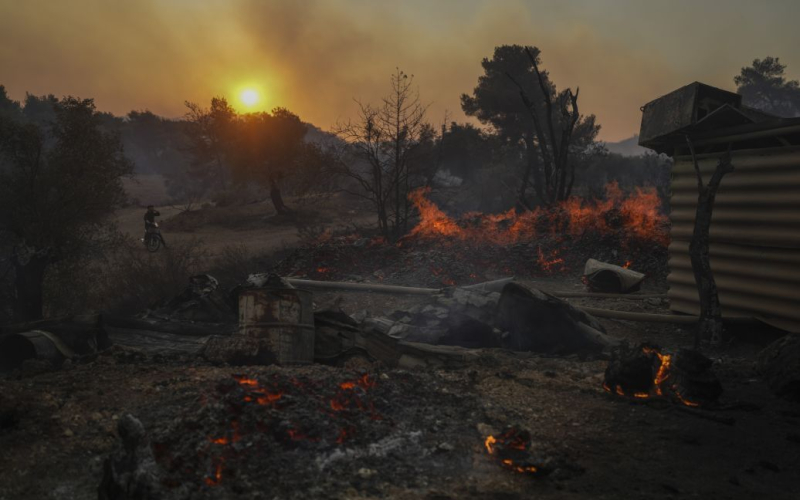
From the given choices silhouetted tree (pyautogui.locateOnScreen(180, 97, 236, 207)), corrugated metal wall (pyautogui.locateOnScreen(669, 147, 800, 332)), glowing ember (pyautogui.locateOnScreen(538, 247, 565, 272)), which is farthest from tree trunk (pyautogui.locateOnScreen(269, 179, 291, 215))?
corrugated metal wall (pyautogui.locateOnScreen(669, 147, 800, 332))

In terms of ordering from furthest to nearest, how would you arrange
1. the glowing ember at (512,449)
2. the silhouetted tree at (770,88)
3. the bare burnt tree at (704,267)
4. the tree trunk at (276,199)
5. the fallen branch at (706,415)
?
the silhouetted tree at (770,88), the tree trunk at (276,199), the bare burnt tree at (704,267), the fallen branch at (706,415), the glowing ember at (512,449)

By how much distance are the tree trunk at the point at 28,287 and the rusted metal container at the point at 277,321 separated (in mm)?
8401

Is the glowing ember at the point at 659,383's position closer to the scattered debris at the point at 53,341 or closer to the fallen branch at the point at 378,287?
the fallen branch at the point at 378,287

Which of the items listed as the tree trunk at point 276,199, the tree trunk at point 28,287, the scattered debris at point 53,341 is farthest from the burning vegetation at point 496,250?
the tree trunk at point 276,199

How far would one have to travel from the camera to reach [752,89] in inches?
1887

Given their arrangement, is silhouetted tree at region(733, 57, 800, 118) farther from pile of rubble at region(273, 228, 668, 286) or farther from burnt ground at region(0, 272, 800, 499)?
burnt ground at region(0, 272, 800, 499)

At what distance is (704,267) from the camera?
6.91 metres

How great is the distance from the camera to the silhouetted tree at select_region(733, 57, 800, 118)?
45.7m

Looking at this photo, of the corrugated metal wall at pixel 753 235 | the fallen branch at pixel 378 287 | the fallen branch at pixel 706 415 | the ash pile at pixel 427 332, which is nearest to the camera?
the fallen branch at pixel 706 415

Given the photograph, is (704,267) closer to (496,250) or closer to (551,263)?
(551,263)

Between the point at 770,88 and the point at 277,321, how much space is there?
56.3 metres

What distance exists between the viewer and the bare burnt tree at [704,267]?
6.84m

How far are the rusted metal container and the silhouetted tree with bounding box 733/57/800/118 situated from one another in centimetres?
→ 5185

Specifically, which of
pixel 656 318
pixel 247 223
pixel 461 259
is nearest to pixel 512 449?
pixel 656 318
